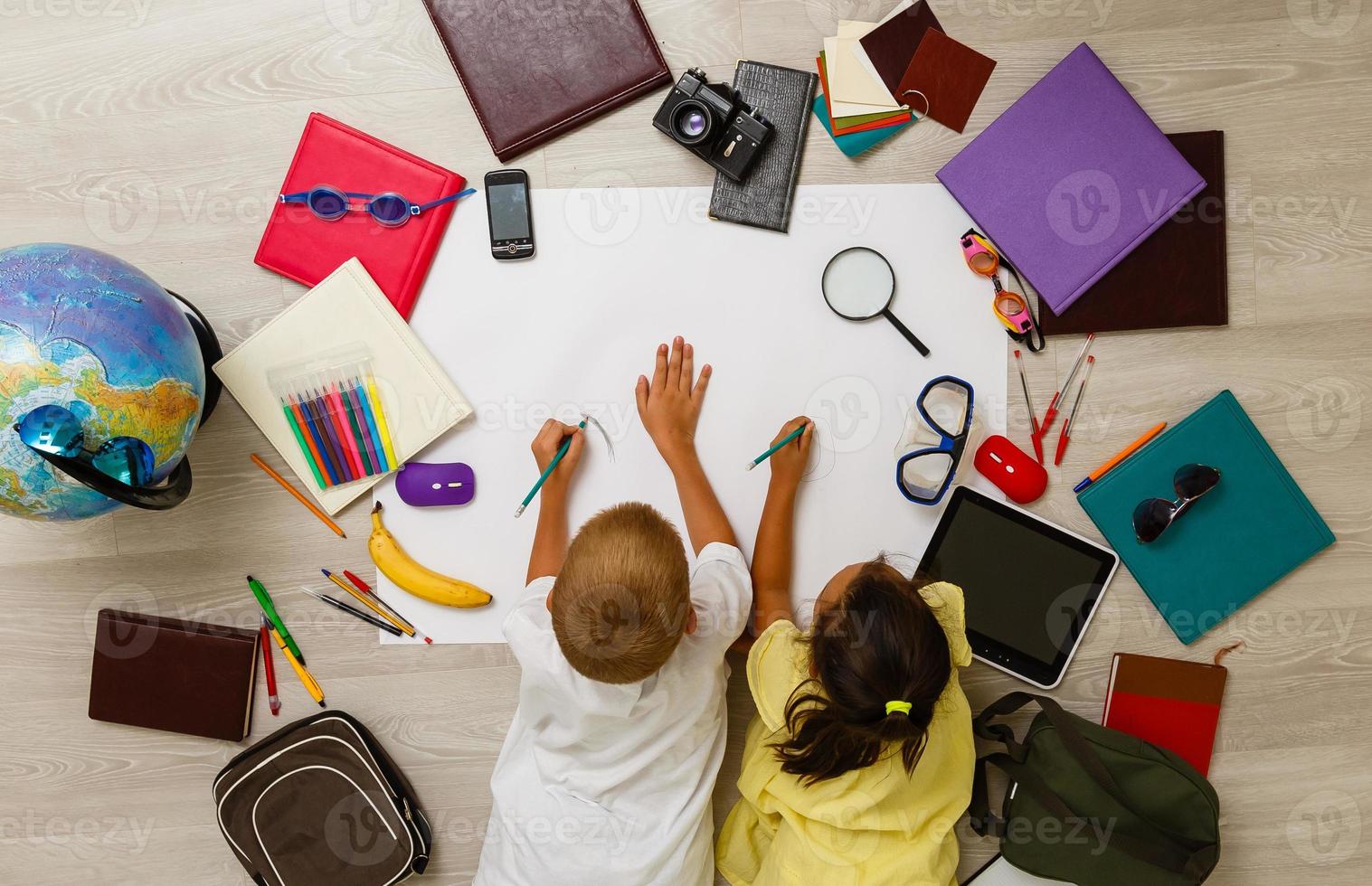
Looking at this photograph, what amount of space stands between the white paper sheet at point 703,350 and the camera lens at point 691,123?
0.10 meters

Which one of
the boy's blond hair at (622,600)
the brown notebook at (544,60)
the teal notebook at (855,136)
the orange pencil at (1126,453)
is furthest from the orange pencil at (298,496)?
the orange pencil at (1126,453)

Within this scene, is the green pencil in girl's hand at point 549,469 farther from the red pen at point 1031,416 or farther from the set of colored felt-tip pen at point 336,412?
the red pen at point 1031,416

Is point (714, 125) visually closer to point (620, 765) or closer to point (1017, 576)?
point (1017, 576)

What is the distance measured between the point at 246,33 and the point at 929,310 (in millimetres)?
1380

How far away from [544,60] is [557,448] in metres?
0.71

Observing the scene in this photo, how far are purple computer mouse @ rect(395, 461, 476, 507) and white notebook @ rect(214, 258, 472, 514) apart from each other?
4 cm

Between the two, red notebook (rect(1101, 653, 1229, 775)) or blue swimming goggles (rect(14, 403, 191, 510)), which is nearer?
blue swimming goggles (rect(14, 403, 191, 510))

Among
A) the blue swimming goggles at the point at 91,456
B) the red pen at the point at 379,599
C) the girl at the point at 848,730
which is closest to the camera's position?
the blue swimming goggles at the point at 91,456

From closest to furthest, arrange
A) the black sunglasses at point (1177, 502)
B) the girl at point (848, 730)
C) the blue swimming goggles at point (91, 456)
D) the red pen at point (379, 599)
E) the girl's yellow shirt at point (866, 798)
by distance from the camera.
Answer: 1. the blue swimming goggles at point (91, 456)
2. the girl at point (848, 730)
3. the girl's yellow shirt at point (866, 798)
4. the black sunglasses at point (1177, 502)
5. the red pen at point (379, 599)

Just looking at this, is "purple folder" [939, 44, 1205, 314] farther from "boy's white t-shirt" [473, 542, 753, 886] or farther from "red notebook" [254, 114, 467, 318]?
"red notebook" [254, 114, 467, 318]

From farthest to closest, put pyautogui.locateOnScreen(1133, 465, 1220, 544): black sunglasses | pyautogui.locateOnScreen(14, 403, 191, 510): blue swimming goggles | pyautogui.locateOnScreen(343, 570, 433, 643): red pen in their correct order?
pyautogui.locateOnScreen(343, 570, 433, 643): red pen < pyautogui.locateOnScreen(1133, 465, 1220, 544): black sunglasses < pyautogui.locateOnScreen(14, 403, 191, 510): blue swimming goggles

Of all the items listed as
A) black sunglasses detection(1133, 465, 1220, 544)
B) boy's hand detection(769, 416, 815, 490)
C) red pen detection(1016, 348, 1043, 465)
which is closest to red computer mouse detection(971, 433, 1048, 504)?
red pen detection(1016, 348, 1043, 465)

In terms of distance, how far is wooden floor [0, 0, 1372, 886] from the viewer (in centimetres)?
149

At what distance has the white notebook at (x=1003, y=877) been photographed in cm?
149
